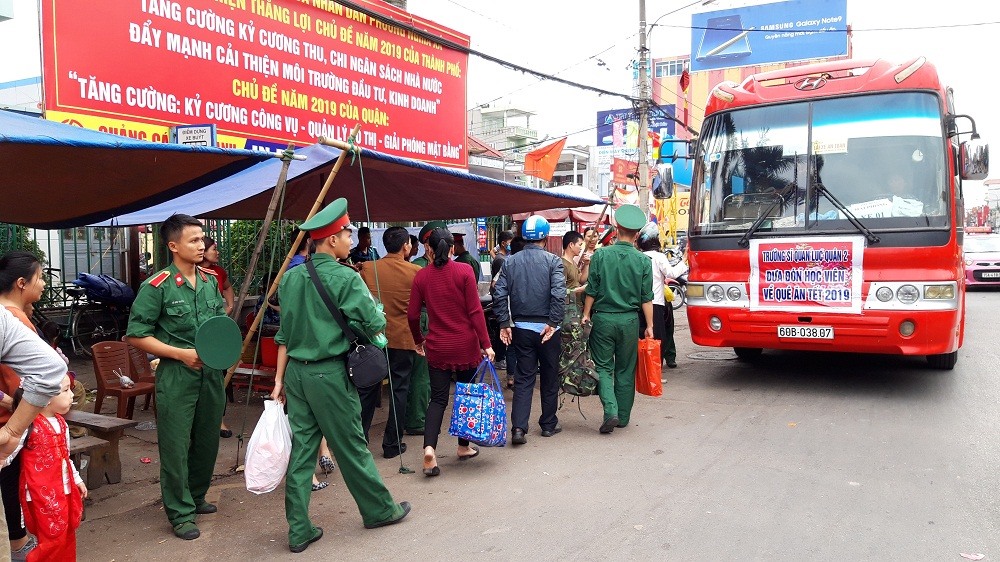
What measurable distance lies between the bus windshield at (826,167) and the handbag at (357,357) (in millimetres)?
4582

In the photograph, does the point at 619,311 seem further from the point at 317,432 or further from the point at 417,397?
the point at 317,432

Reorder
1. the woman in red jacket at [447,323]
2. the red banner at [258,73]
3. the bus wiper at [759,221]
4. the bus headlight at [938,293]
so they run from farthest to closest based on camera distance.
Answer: the bus wiper at [759,221] → the red banner at [258,73] → the bus headlight at [938,293] → the woman in red jacket at [447,323]

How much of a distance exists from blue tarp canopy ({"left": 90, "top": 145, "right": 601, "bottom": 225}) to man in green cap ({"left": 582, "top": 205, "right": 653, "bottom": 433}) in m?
1.28

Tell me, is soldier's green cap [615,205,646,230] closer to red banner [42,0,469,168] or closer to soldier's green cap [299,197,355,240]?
soldier's green cap [299,197,355,240]

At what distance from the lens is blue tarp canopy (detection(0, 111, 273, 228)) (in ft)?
12.0

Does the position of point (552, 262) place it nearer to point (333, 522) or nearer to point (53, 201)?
point (333, 522)

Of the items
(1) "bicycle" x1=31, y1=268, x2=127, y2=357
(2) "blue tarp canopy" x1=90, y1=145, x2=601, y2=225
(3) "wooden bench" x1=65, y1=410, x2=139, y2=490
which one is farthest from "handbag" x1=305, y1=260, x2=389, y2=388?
(1) "bicycle" x1=31, y1=268, x2=127, y2=357

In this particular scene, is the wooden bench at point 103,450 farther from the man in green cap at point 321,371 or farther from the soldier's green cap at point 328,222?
the soldier's green cap at point 328,222

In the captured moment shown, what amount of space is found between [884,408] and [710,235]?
7.34 ft

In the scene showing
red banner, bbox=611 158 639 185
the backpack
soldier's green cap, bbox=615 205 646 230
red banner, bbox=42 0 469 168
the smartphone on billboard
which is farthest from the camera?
the smartphone on billboard

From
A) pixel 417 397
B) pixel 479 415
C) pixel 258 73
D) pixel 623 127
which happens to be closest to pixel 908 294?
pixel 479 415

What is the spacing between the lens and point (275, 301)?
7008mm

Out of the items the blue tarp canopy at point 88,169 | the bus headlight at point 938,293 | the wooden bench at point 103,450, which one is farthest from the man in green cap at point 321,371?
the bus headlight at point 938,293

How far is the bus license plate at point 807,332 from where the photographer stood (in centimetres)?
675
